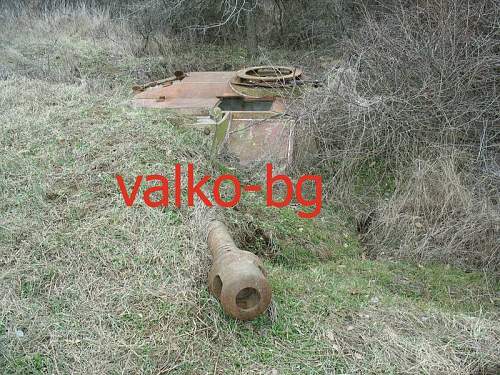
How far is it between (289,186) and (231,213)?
39.5 inches

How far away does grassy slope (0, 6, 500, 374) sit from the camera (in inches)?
122

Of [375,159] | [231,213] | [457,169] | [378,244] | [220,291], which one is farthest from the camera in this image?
[375,159]

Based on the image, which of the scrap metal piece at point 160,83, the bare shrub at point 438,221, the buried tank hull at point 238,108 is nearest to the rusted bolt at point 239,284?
the bare shrub at point 438,221

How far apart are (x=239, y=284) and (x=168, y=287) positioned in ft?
1.99

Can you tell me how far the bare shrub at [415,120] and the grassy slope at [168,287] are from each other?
0.64m

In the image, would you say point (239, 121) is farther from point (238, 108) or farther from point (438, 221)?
point (438, 221)

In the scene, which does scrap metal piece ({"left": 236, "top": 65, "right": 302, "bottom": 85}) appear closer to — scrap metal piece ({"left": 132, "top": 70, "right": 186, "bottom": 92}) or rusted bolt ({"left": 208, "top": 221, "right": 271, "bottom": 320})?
scrap metal piece ({"left": 132, "top": 70, "right": 186, "bottom": 92})

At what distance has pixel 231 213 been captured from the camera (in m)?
4.42

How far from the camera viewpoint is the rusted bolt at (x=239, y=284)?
3.05 metres

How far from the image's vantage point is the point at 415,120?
17.4ft

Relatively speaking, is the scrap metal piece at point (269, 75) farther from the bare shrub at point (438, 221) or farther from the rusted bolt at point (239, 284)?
the rusted bolt at point (239, 284)

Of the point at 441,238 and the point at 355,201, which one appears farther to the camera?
the point at 355,201

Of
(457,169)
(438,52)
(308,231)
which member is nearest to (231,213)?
(308,231)

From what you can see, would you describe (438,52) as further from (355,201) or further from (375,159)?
(355,201)
